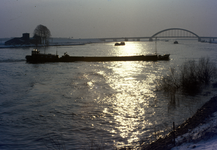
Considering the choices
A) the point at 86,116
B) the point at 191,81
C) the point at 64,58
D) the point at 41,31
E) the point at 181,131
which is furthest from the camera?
the point at 41,31

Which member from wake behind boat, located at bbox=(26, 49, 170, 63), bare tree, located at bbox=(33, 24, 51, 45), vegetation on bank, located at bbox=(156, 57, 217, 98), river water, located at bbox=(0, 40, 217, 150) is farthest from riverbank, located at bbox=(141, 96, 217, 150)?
bare tree, located at bbox=(33, 24, 51, 45)

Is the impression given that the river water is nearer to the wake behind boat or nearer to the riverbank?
the riverbank

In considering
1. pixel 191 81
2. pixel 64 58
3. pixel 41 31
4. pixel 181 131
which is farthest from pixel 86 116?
pixel 41 31

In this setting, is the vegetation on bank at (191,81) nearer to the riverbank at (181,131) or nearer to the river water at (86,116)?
the river water at (86,116)

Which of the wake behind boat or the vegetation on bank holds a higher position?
the wake behind boat

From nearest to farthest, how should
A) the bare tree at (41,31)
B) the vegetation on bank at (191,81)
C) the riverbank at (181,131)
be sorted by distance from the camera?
1. the riverbank at (181,131)
2. the vegetation on bank at (191,81)
3. the bare tree at (41,31)

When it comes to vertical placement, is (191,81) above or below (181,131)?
above

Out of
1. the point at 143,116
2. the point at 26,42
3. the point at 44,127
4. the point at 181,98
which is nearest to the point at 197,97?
the point at 181,98

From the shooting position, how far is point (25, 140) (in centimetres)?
1109

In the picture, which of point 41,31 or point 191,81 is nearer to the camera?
point 191,81

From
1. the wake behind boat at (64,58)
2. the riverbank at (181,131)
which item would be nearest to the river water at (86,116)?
the riverbank at (181,131)

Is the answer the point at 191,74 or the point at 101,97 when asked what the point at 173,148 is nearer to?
the point at 101,97

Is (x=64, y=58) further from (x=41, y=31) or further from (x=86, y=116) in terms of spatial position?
(x=41, y=31)

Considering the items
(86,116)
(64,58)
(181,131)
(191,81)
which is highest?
(64,58)
